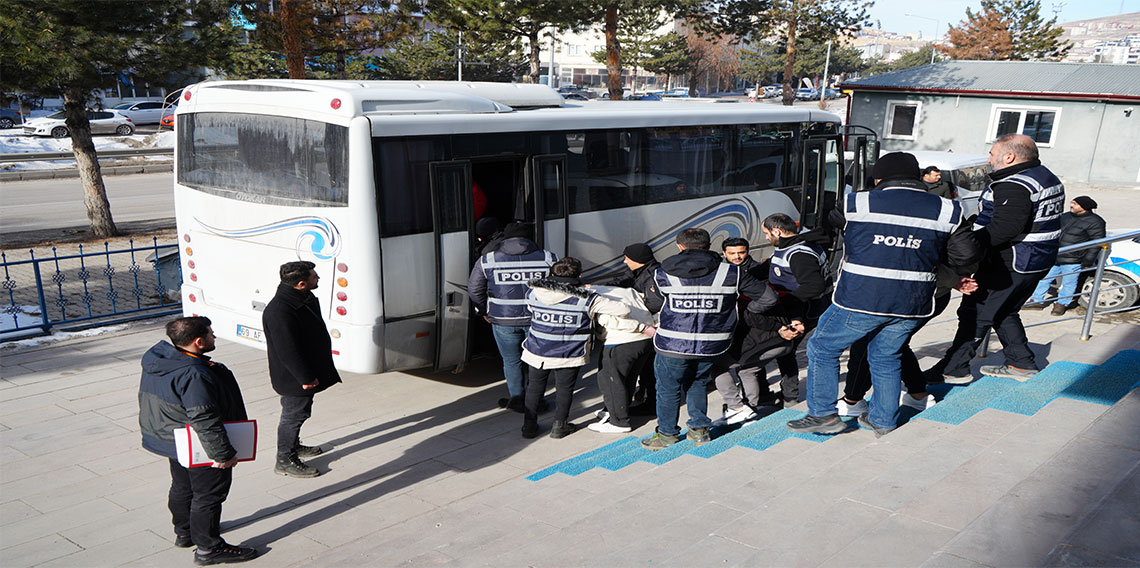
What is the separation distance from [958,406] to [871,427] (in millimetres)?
971

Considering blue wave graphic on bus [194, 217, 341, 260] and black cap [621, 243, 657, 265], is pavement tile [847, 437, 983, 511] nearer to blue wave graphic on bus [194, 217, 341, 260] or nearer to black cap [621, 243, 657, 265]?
black cap [621, 243, 657, 265]

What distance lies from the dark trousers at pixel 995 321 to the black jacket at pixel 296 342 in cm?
518

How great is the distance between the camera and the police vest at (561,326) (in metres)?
6.65

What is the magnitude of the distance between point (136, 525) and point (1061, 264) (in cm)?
1077

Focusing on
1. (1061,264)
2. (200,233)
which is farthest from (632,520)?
(1061,264)

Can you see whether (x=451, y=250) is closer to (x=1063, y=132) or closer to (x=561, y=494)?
(x=561, y=494)

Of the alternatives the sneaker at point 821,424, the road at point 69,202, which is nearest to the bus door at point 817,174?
the sneaker at point 821,424

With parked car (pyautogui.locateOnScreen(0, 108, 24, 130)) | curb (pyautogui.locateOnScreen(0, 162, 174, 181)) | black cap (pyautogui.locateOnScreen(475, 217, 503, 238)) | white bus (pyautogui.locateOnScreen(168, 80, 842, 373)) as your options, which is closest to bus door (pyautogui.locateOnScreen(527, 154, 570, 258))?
white bus (pyautogui.locateOnScreen(168, 80, 842, 373))

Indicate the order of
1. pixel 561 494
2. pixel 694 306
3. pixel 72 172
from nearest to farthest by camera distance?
pixel 561 494, pixel 694 306, pixel 72 172

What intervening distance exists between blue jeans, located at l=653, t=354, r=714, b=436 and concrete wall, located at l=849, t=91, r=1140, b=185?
26.5 meters

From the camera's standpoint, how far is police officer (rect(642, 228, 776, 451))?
5.94 metres

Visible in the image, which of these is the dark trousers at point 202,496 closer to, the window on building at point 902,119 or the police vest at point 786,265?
the police vest at point 786,265

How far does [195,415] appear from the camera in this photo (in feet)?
15.6

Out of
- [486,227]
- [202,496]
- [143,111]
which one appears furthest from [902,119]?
[143,111]
